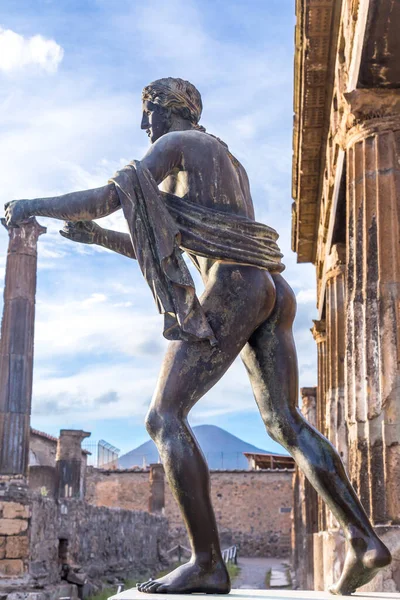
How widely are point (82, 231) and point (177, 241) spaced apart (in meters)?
0.68

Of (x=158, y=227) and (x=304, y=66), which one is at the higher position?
(x=304, y=66)

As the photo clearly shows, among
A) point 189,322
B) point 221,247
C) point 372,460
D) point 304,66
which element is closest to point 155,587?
point 189,322

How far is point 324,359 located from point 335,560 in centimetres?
611

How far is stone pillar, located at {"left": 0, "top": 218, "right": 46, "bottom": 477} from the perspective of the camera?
20.4 metres

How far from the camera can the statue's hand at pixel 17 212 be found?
3439mm

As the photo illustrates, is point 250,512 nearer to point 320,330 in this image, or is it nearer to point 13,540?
point 320,330

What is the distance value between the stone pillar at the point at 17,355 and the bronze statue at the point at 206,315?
17344 mm

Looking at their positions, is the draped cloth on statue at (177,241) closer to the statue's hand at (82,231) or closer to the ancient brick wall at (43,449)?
the statue's hand at (82,231)

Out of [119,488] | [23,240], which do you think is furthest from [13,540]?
[119,488]

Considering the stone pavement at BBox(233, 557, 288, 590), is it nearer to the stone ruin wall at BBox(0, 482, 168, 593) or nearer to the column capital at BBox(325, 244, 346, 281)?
the stone ruin wall at BBox(0, 482, 168, 593)

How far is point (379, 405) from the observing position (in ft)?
22.4

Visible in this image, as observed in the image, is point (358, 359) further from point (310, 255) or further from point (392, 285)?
point (310, 255)

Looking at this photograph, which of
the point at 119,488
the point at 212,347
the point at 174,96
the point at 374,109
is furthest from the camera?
the point at 119,488

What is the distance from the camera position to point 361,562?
3230 mm
